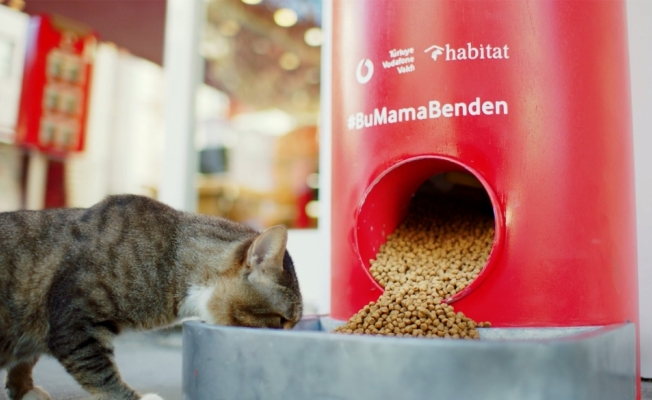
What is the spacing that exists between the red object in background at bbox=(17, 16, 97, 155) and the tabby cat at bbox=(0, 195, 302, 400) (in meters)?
2.09

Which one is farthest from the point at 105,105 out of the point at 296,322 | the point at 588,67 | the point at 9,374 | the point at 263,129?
the point at 588,67

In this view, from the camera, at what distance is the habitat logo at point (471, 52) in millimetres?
1406

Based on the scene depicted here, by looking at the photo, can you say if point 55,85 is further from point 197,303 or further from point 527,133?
point 527,133

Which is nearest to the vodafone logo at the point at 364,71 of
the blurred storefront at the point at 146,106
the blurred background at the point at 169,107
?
the blurred background at the point at 169,107

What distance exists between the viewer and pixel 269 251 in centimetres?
151

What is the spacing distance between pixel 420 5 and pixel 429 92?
0.78ft

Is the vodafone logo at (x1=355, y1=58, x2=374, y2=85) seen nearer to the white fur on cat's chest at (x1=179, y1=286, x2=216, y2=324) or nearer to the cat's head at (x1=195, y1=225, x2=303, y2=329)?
the cat's head at (x1=195, y1=225, x2=303, y2=329)

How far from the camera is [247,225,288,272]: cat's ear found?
1462 mm

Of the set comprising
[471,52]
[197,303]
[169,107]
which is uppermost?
[169,107]

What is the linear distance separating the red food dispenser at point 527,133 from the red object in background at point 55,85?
8.58ft

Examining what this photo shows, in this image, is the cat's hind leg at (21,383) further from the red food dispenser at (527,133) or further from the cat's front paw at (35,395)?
the red food dispenser at (527,133)

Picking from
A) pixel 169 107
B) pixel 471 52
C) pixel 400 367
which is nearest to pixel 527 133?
pixel 471 52

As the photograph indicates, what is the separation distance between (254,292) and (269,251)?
0.39 ft

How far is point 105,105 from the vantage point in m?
→ 3.80
